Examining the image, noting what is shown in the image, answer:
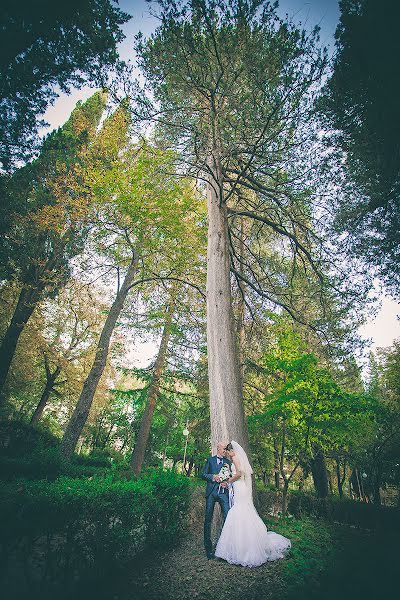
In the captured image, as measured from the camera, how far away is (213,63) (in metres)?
6.35

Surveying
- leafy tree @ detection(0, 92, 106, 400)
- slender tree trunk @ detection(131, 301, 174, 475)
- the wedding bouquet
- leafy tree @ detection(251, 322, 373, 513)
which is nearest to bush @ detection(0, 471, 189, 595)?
the wedding bouquet

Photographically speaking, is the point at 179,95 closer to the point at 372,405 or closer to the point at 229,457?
the point at 229,457

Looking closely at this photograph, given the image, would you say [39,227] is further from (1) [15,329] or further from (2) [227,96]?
(2) [227,96]

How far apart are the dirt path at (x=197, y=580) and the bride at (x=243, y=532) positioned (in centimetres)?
11

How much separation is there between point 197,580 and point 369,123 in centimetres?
829

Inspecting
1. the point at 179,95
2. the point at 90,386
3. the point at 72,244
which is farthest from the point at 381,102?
the point at 72,244

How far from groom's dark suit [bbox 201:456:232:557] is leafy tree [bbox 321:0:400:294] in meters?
6.15

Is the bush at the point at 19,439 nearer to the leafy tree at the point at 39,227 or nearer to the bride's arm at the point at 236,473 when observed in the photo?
the leafy tree at the point at 39,227

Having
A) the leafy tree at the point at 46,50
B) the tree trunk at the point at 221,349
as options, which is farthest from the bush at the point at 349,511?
the leafy tree at the point at 46,50

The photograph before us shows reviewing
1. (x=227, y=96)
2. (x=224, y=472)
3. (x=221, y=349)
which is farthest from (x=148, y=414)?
(x=227, y=96)

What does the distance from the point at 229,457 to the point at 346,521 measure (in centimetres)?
1507

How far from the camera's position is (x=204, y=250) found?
10.1m

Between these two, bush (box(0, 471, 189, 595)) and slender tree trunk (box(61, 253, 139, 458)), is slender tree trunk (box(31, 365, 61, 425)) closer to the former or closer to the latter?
slender tree trunk (box(61, 253, 139, 458))

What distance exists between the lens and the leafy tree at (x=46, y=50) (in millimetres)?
7125
